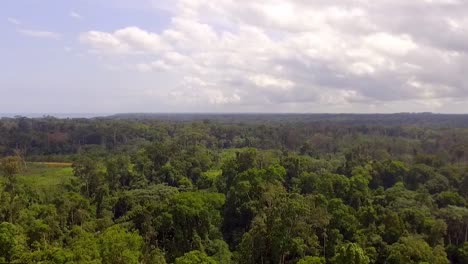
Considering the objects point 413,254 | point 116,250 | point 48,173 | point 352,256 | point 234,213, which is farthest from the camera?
point 48,173

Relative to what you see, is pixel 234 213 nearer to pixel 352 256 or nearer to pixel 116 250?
Answer: pixel 352 256

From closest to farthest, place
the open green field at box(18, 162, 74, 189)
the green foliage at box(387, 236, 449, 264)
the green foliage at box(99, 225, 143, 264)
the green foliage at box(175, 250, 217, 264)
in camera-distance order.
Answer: the green foliage at box(99, 225, 143, 264)
the green foliage at box(175, 250, 217, 264)
the green foliage at box(387, 236, 449, 264)
the open green field at box(18, 162, 74, 189)

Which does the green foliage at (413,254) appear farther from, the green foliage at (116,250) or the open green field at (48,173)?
the open green field at (48,173)

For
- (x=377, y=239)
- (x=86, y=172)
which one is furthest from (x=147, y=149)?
(x=377, y=239)

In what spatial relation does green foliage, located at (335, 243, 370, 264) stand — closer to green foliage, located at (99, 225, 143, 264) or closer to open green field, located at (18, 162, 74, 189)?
green foliage, located at (99, 225, 143, 264)

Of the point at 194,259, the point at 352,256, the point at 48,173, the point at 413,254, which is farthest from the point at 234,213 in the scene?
the point at 48,173

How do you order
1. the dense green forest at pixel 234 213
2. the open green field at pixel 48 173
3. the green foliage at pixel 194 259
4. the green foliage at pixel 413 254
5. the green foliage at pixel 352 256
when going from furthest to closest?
the open green field at pixel 48 173 < the green foliage at pixel 413 254 < the dense green forest at pixel 234 213 < the green foliage at pixel 352 256 < the green foliage at pixel 194 259

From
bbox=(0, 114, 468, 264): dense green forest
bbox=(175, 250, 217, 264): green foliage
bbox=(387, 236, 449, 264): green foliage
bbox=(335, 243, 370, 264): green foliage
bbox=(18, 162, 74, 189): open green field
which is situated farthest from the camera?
bbox=(18, 162, 74, 189): open green field

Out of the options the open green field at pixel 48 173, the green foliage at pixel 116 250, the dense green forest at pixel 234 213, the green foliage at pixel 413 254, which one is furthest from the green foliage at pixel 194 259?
the open green field at pixel 48 173

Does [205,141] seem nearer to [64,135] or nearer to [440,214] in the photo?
[64,135]

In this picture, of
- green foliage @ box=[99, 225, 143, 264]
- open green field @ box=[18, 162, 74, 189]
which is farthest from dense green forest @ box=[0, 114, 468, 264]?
open green field @ box=[18, 162, 74, 189]

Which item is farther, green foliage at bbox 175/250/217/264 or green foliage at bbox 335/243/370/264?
green foliage at bbox 335/243/370/264
